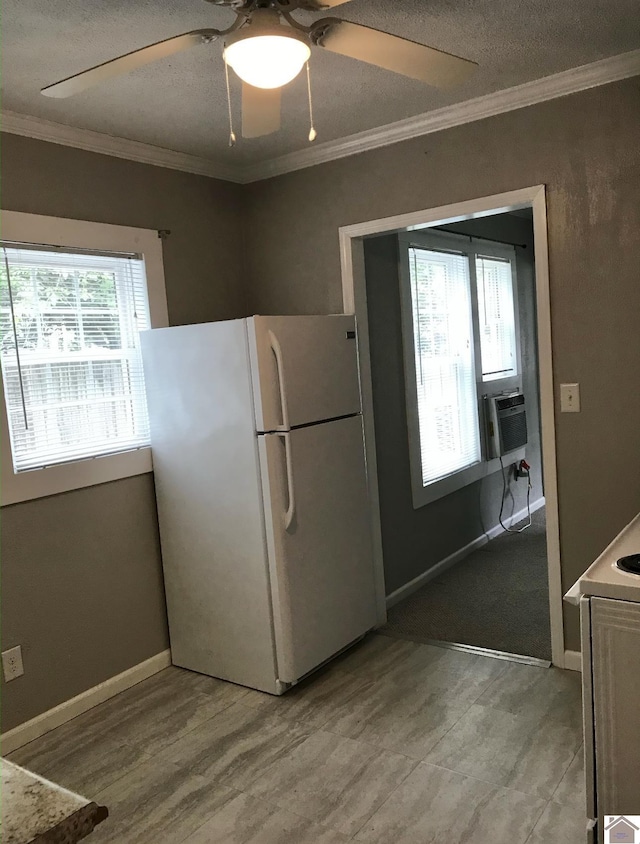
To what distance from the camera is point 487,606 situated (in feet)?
12.5

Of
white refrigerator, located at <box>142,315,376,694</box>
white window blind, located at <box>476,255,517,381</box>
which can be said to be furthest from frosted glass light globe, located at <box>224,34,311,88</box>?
white window blind, located at <box>476,255,517,381</box>

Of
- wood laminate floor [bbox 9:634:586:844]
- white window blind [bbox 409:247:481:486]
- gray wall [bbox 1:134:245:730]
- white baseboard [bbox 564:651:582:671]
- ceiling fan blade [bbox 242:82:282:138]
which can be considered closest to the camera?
ceiling fan blade [bbox 242:82:282:138]

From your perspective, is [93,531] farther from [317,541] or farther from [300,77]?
[300,77]

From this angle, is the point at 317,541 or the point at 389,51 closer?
the point at 389,51

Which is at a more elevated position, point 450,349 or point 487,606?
point 450,349

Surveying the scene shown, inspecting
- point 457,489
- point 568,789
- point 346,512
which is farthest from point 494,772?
point 457,489

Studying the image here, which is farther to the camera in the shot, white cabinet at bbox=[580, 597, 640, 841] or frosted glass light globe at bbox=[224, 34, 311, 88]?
white cabinet at bbox=[580, 597, 640, 841]

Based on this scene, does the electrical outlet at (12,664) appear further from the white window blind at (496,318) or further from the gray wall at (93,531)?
the white window blind at (496,318)

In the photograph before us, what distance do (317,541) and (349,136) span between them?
1.89 m

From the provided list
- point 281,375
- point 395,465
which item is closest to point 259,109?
point 281,375

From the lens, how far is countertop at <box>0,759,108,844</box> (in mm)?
900

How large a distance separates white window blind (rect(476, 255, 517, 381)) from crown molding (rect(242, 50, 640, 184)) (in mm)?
1832

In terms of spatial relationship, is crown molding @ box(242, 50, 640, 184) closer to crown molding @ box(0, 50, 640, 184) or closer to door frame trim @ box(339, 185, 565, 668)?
crown molding @ box(0, 50, 640, 184)

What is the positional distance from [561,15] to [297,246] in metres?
1.71
